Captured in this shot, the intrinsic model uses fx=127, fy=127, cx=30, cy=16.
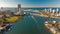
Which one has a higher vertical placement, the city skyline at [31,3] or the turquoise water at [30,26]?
the city skyline at [31,3]

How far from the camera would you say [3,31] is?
4117mm

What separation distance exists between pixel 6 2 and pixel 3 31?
98cm

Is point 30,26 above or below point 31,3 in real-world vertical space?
below

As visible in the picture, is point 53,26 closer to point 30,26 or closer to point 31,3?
point 30,26

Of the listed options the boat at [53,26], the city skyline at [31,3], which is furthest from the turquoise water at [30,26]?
the city skyline at [31,3]

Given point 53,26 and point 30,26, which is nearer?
point 30,26

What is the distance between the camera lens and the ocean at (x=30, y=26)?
420 centimetres

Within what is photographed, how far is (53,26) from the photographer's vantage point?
174 inches

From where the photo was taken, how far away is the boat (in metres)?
4.27

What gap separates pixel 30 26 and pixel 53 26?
0.81 m

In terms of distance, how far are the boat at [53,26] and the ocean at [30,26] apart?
11 cm

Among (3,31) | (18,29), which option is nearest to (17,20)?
(18,29)

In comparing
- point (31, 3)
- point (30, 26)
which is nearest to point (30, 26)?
point (30, 26)

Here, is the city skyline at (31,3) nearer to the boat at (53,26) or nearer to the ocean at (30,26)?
the ocean at (30,26)
